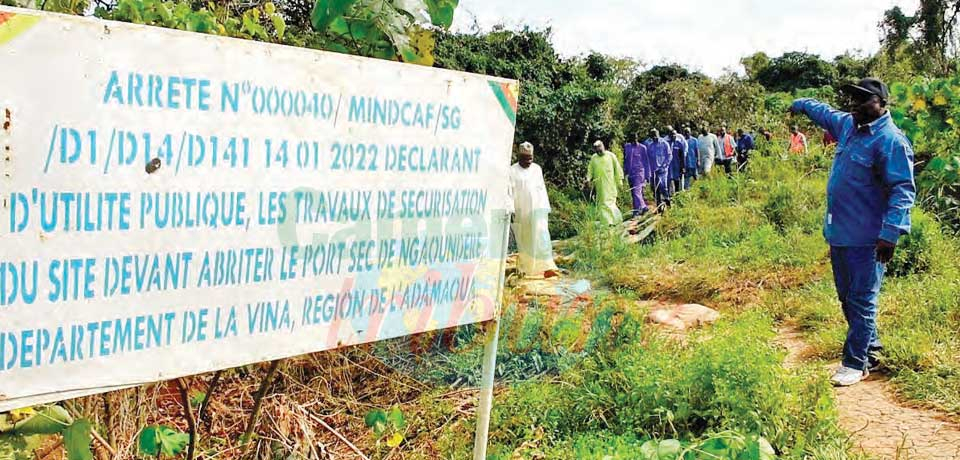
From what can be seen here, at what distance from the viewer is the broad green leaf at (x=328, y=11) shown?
193 cm

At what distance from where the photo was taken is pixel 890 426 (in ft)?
12.0

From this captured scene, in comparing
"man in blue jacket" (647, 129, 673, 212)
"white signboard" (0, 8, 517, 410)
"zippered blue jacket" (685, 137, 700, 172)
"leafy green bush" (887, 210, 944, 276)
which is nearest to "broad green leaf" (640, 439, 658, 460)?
"white signboard" (0, 8, 517, 410)

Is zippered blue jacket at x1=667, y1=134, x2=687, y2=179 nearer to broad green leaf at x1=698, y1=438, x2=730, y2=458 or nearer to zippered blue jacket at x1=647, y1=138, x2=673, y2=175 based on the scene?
zippered blue jacket at x1=647, y1=138, x2=673, y2=175

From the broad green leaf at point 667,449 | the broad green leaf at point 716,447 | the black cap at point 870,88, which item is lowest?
the broad green leaf at point 716,447

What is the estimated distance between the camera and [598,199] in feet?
37.2

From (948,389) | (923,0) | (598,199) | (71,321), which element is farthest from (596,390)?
(923,0)

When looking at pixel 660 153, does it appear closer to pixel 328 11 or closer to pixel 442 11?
pixel 442 11

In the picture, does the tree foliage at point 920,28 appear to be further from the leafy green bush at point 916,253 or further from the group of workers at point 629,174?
the leafy green bush at point 916,253

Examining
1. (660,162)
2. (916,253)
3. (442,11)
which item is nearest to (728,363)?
(442,11)

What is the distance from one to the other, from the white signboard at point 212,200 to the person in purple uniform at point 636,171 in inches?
437

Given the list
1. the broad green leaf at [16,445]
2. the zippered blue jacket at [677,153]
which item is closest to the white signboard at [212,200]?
the broad green leaf at [16,445]

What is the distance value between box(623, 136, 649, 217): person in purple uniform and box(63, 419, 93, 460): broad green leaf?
11.6m

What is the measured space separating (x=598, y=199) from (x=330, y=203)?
9666 millimetres

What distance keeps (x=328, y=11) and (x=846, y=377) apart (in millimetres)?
3334
